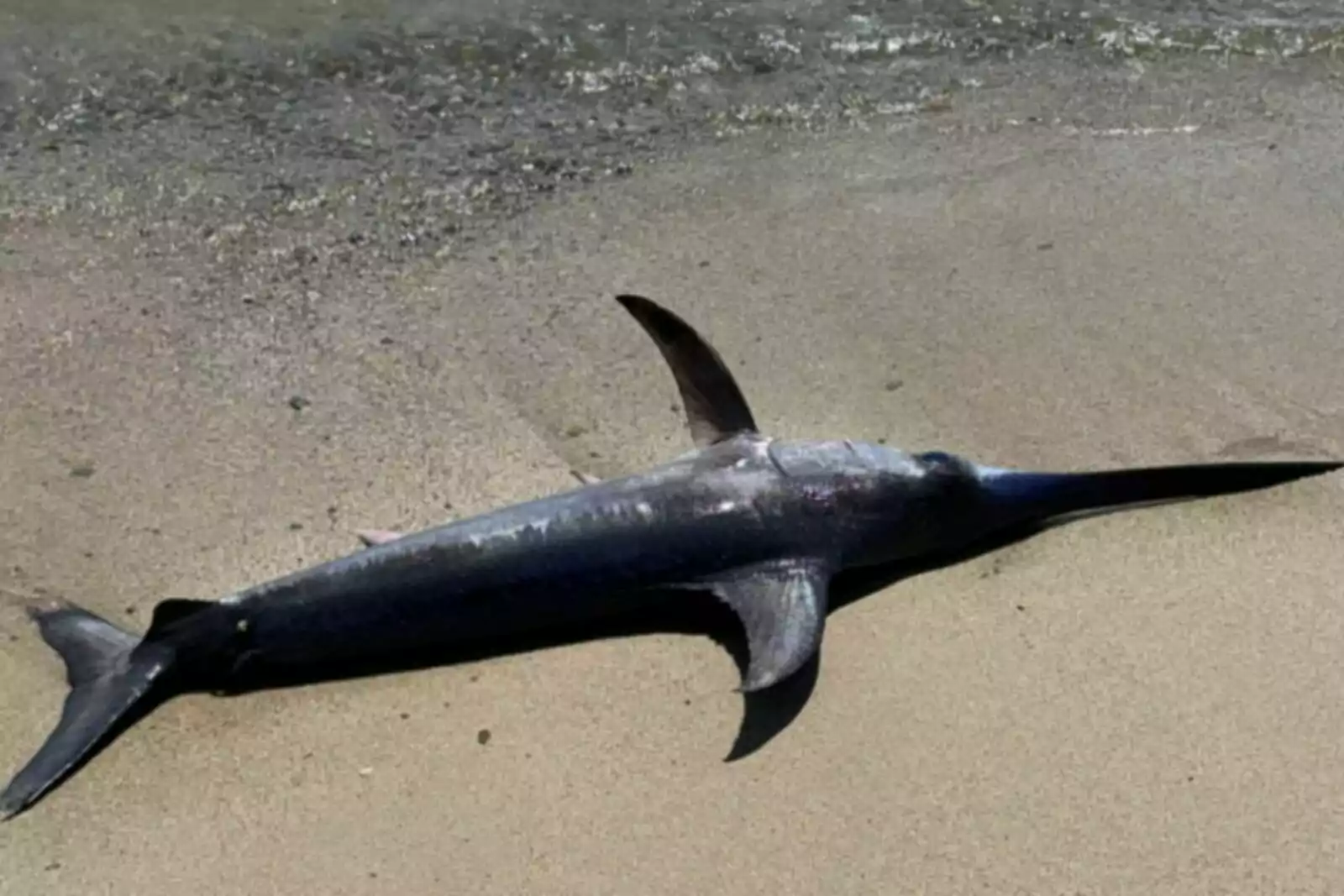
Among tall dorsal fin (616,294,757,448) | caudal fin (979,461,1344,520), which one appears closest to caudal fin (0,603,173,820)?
tall dorsal fin (616,294,757,448)

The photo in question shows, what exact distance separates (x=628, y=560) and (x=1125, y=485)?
127cm

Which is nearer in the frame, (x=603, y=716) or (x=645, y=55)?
(x=603, y=716)

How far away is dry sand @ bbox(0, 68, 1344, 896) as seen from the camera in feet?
9.96

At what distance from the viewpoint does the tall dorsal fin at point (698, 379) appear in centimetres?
380

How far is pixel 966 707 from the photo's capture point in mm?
3342

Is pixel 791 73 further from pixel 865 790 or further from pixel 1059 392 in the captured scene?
pixel 865 790

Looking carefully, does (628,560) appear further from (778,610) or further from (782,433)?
(782,433)

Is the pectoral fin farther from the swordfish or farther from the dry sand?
the dry sand

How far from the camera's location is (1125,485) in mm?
3789

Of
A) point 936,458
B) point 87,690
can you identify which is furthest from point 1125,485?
point 87,690

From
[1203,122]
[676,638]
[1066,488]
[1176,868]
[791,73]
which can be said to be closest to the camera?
[1176,868]

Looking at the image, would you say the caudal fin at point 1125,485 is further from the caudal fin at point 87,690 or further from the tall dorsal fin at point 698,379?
the caudal fin at point 87,690

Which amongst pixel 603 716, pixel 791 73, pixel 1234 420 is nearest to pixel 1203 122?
pixel 791 73

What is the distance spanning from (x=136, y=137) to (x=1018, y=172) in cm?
311
